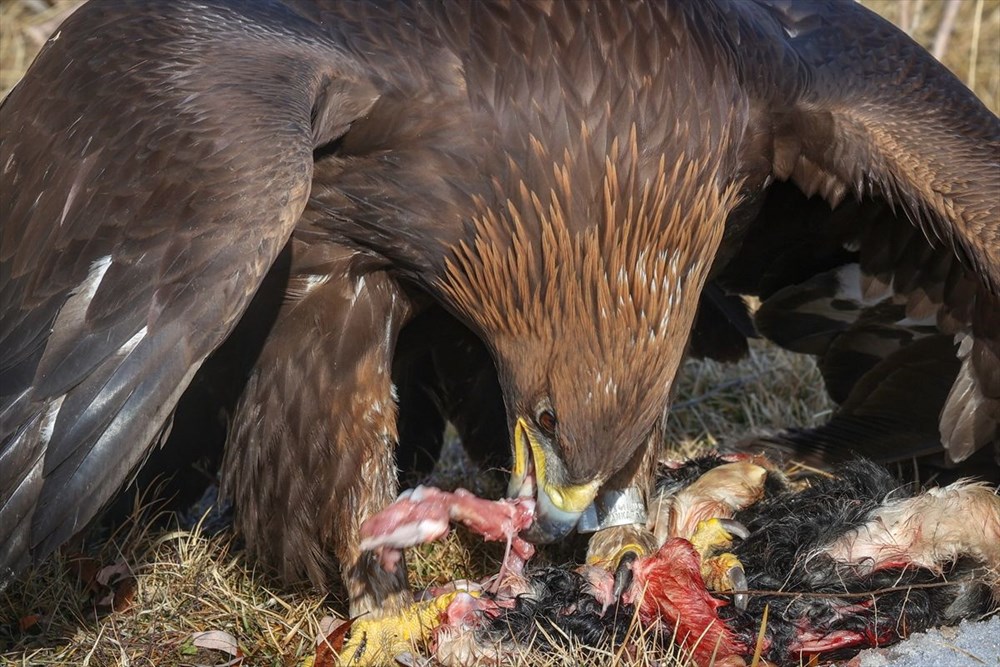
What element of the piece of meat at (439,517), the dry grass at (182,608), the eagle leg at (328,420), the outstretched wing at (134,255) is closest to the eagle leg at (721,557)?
the dry grass at (182,608)

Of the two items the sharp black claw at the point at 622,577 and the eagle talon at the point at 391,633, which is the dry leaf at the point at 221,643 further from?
the sharp black claw at the point at 622,577

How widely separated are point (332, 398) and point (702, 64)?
1.47 meters

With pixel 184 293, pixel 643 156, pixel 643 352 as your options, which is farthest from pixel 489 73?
pixel 184 293

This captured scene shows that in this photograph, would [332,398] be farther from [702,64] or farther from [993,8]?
[993,8]

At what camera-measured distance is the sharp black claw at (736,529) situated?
444 centimetres

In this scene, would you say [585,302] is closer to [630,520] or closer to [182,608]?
[630,520]

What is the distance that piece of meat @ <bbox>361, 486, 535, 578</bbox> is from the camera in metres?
3.95

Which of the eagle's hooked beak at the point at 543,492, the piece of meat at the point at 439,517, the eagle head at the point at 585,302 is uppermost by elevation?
the eagle head at the point at 585,302

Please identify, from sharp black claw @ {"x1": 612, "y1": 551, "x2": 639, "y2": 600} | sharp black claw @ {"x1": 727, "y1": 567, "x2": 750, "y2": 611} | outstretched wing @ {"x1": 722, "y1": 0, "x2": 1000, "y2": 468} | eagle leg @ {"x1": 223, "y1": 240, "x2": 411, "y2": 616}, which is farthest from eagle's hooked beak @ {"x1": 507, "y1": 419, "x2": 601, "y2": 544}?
outstretched wing @ {"x1": 722, "y1": 0, "x2": 1000, "y2": 468}

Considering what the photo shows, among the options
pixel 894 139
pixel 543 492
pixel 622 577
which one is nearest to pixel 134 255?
pixel 543 492

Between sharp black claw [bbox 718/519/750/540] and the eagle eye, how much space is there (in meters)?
0.87

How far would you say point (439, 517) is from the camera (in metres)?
3.94

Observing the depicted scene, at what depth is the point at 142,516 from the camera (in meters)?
4.83

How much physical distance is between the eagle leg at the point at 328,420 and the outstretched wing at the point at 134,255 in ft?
2.06
